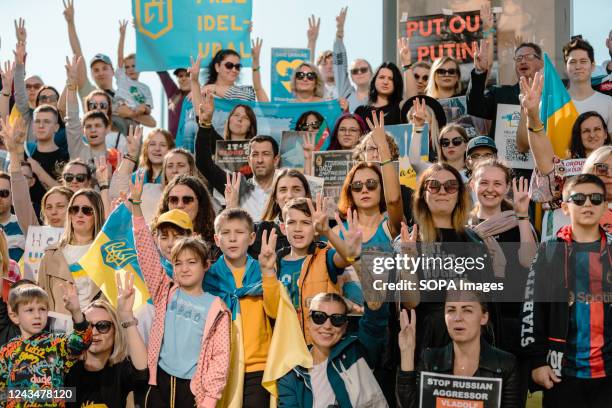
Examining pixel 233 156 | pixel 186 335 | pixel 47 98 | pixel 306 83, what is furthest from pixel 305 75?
pixel 186 335

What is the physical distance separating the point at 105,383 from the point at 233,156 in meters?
2.97

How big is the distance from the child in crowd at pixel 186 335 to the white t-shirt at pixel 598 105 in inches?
145

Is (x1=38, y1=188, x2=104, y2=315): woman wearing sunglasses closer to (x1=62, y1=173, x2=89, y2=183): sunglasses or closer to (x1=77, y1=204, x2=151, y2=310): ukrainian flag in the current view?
(x1=77, y1=204, x2=151, y2=310): ukrainian flag

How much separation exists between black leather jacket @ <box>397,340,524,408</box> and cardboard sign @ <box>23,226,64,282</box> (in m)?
3.37

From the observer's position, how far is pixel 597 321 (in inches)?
252

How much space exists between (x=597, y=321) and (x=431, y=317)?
3.28ft

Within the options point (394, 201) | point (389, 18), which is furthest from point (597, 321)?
point (389, 18)

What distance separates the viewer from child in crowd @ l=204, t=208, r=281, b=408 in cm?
692

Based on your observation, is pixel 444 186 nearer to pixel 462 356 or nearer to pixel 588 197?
pixel 588 197

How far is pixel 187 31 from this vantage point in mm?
11914

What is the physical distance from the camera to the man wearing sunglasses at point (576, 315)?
20.9 feet

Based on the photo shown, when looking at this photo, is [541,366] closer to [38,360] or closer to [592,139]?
[592,139]

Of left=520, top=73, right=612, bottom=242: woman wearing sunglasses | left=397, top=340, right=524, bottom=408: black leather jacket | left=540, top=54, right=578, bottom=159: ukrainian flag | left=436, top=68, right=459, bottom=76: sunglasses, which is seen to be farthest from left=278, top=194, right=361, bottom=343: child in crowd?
left=436, top=68, right=459, bottom=76: sunglasses

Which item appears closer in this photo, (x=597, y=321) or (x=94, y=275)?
(x=597, y=321)
